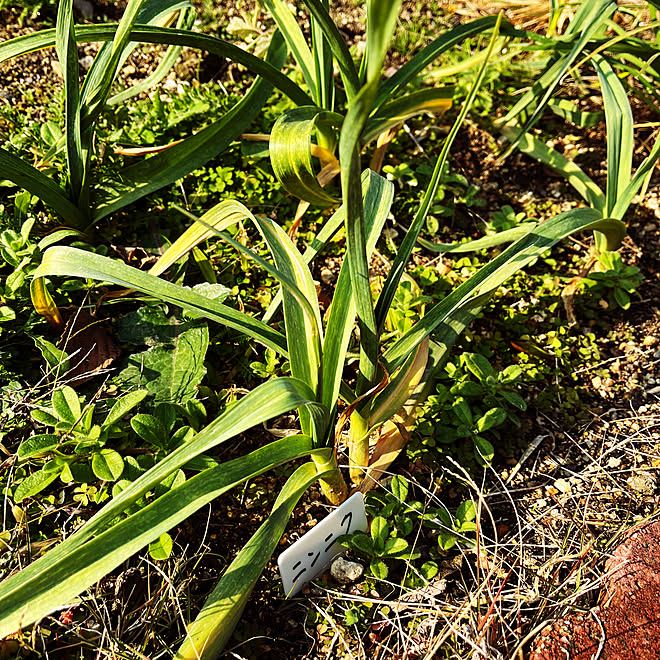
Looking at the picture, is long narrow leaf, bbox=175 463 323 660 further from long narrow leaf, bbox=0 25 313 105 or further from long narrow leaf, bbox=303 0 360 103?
long narrow leaf, bbox=0 25 313 105

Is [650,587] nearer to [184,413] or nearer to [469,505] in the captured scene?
[469,505]

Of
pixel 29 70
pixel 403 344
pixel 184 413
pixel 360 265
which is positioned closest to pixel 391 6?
pixel 360 265

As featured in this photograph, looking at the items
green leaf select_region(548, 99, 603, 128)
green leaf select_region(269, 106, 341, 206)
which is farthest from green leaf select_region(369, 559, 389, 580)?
green leaf select_region(548, 99, 603, 128)

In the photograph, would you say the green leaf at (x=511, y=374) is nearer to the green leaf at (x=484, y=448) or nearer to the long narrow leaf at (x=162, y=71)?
the green leaf at (x=484, y=448)

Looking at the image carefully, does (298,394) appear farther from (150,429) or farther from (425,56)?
(425,56)

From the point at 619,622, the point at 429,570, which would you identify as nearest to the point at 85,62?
the point at 429,570

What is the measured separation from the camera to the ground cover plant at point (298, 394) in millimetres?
911

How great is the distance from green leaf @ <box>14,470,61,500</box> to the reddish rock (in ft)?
3.12

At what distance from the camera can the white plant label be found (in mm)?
1165

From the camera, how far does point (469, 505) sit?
1309 mm

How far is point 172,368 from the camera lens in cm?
148

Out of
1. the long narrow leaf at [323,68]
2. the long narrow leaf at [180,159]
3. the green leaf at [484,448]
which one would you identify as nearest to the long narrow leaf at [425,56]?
the long narrow leaf at [323,68]

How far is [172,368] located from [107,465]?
1.00 ft

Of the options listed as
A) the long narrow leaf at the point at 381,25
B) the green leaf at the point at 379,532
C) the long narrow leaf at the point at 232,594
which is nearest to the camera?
the long narrow leaf at the point at 381,25
